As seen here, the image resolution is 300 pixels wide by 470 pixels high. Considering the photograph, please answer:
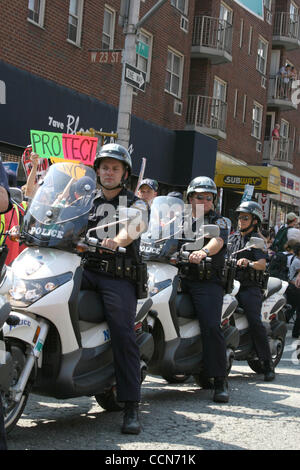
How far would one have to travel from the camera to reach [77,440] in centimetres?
527

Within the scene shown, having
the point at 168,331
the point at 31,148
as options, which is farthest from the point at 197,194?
the point at 31,148

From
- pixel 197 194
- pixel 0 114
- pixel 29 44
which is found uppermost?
pixel 29 44

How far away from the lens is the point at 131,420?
5.58 metres

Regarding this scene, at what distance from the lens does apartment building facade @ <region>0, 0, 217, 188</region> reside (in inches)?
617

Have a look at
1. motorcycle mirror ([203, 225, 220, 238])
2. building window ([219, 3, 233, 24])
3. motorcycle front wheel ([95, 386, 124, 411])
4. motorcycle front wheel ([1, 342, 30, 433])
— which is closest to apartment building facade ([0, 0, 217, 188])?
building window ([219, 3, 233, 24])

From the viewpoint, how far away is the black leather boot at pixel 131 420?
5543 millimetres

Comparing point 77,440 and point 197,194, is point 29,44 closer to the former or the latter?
point 197,194

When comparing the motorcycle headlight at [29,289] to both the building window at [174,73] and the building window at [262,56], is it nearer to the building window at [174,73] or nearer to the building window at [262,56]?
the building window at [174,73]

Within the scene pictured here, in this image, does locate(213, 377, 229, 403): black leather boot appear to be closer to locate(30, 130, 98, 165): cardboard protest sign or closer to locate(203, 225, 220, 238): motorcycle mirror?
locate(203, 225, 220, 238): motorcycle mirror

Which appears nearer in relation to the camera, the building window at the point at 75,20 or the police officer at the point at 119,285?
the police officer at the point at 119,285

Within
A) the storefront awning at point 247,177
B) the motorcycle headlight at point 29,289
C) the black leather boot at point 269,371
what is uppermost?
the storefront awning at point 247,177

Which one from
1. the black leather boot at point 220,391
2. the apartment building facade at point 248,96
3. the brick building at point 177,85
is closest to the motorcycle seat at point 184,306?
the black leather boot at point 220,391

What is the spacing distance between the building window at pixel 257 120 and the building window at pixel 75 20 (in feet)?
47.1

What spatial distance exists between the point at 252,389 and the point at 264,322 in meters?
1.41
